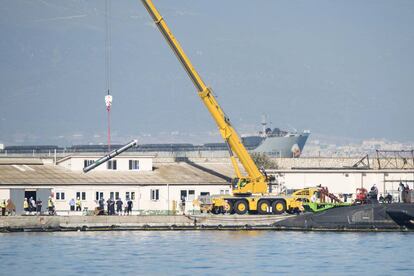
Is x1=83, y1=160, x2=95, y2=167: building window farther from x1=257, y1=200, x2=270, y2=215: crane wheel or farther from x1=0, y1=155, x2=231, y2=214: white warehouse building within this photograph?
x1=257, y1=200, x2=270, y2=215: crane wheel

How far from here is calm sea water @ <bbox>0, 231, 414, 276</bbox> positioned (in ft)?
187

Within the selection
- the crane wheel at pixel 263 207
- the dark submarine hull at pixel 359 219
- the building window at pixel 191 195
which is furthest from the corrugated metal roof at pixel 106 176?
the dark submarine hull at pixel 359 219

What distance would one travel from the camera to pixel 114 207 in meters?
86.1

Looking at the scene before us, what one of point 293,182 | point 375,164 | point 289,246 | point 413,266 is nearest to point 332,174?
point 293,182

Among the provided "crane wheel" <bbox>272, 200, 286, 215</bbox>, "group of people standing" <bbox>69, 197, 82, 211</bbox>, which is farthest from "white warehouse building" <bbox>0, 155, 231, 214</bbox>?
"crane wheel" <bbox>272, 200, 286, 215</bbox>

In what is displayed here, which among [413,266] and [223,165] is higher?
[223,165]

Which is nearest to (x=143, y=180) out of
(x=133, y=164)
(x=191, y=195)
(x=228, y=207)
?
(x=191, y=195)

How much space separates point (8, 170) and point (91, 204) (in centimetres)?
614

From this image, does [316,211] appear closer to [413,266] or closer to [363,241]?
[363,241]

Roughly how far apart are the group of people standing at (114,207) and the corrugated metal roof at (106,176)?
2540 mm

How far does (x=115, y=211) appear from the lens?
287 feet

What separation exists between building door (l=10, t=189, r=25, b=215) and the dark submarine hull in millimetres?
16848

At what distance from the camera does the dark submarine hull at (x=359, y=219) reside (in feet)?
259

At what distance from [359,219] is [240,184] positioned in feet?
35.4
